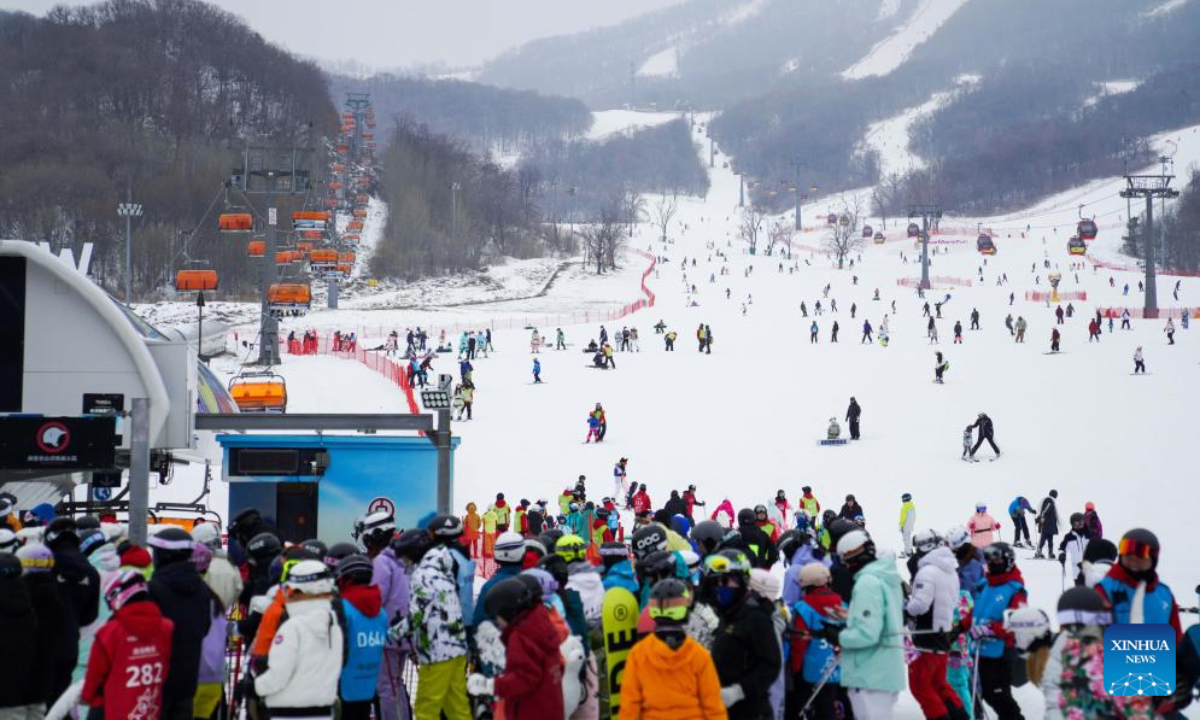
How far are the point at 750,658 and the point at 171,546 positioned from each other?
9.63 ft

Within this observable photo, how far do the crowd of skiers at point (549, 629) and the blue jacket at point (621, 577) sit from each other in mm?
12

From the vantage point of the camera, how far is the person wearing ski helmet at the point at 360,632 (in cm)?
622

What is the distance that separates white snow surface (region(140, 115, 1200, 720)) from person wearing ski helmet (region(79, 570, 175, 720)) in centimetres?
460

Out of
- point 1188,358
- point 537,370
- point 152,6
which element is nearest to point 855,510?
point 537,370

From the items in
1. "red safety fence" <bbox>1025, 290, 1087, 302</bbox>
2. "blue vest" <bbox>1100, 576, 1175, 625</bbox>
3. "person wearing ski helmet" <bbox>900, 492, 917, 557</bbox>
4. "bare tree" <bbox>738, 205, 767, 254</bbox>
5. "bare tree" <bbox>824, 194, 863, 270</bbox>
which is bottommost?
"person wearing ski helmet" <bbox>900, 492, 917, 557</bbox>

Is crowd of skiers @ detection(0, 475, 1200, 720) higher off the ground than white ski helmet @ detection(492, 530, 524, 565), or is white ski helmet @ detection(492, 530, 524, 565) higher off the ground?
white ski helmet @ detection(492, 530, 524, 565)

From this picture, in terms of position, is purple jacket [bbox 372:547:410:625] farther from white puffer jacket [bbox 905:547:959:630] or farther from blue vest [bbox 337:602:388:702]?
white puffer jacket [bbox 905:547:959:630]

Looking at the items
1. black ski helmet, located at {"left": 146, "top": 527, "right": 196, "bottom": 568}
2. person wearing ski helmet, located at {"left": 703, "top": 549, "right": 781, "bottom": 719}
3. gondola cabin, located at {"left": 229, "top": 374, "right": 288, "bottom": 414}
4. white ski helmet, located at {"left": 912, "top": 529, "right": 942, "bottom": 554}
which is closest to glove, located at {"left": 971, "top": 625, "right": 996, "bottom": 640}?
white ski helmet, located at {"left": 912, "top": 529, "right": 942, "bottom": 554}

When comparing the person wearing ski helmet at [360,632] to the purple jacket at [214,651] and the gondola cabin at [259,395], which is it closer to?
the purple jacket at [214,651]

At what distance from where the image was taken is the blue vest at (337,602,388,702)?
621cm

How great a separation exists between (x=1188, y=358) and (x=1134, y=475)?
56.2 ft

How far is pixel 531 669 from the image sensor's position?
570 centimetres

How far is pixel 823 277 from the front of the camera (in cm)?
8162

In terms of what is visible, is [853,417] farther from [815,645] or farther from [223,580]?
[223,580]
